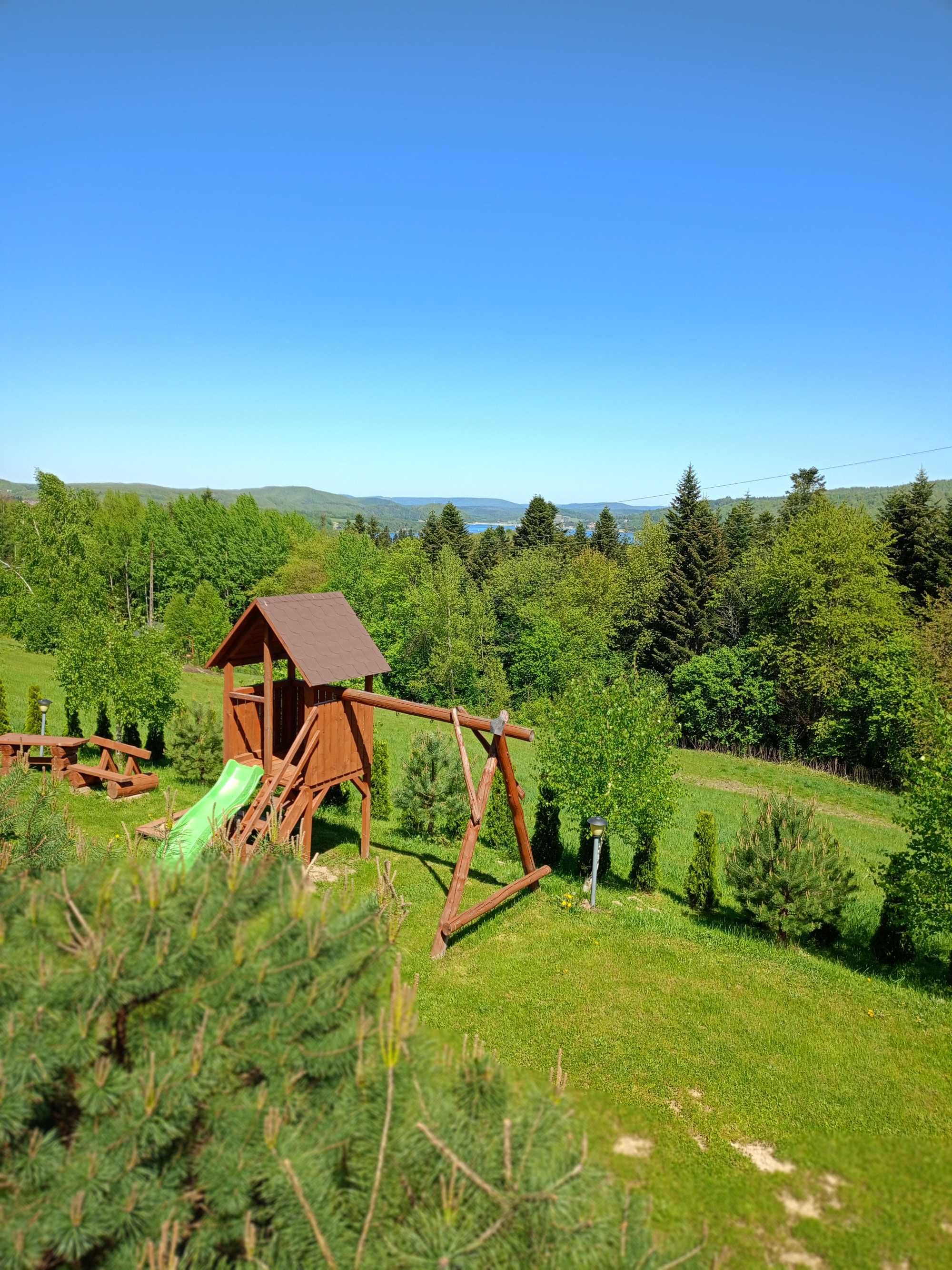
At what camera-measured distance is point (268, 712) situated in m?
10.9

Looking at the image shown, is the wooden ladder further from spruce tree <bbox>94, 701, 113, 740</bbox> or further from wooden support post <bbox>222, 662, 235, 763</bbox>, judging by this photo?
spruce tree <bbox>94, 701, 113, 740</bbox>

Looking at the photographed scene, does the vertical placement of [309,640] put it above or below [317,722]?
above

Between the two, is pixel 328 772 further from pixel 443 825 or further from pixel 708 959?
pixel 708 959

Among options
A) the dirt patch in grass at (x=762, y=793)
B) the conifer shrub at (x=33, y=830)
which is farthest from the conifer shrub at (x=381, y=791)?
the dirt patch in grass at (x=762, y=793)

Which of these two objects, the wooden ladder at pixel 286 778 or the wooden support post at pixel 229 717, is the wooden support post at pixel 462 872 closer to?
the wooden ladder at pixel 286 778

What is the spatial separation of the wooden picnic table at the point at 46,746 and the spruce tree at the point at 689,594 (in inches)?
1253

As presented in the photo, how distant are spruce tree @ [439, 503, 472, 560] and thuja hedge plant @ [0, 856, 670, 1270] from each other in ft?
201

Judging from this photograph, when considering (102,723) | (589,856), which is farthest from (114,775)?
(589,856)

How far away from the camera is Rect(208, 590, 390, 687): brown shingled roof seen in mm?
10906

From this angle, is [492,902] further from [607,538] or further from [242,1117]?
[607,538]

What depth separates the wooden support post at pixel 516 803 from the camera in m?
10.3

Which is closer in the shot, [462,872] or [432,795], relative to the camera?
[462,872]

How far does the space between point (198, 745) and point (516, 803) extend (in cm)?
879

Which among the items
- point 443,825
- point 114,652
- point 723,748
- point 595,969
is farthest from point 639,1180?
point 723,748
